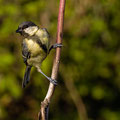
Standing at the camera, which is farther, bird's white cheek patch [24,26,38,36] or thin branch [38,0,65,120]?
bird's white cheek patch [24,26,38,36]

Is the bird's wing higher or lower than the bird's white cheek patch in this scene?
lower

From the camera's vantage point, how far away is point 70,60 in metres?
2.27

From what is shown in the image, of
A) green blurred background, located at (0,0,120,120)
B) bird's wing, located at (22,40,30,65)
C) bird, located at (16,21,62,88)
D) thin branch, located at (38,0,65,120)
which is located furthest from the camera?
green blurred background, located at (0,0,120,120)

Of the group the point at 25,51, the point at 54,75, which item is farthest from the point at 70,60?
the point at 54,75

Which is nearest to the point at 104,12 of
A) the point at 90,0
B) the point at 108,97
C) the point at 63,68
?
the point at 90,0

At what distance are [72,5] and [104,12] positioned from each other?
0.27 m

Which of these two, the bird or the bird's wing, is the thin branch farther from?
the bird's wing

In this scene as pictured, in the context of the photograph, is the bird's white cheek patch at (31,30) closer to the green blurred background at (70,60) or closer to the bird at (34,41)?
the bird at (34,41)

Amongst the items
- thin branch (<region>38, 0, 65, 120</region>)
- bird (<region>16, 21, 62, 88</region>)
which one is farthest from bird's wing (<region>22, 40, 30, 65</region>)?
thin branch (<region>38, 0, 65, 120</region>)

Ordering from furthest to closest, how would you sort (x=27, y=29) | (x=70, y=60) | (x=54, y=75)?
(x=70, y=60) → (x=27, y=29) → (x=54, y=75)

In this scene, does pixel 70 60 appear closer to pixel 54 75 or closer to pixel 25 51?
pixel 25 51

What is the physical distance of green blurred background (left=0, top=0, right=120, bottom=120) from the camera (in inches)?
84.8

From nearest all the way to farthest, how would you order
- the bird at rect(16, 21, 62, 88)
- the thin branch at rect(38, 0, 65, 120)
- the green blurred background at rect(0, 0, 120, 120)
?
the thin branch at rect(38, 0, 65, 120) → the bird at rect(16, 21, 62, 88) → the green blurred background at rect(0, 0, 120, 120)

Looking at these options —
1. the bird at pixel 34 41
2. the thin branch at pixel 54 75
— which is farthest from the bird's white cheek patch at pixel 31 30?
the thin branch at pixel 54 75
